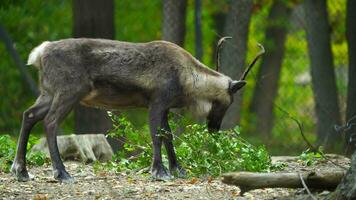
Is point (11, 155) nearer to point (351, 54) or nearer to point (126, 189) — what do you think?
point (126, 189)

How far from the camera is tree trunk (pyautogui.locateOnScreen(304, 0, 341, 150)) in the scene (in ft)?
41.5

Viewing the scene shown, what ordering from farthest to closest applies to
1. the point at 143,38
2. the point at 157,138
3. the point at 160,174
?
1. the point at 143,38
2. the point at 157,138
3. the point at 160,174

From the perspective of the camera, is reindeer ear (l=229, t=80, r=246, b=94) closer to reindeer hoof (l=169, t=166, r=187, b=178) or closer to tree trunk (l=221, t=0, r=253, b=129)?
reindeer hoof (l=169, t=166, r=187, b=178)

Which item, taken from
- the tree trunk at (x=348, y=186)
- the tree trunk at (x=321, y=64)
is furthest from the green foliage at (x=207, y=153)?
the tree trunk at (x=321, y=64)

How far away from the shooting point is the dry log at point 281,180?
239 inches

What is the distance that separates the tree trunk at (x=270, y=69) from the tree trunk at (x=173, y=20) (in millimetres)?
5541

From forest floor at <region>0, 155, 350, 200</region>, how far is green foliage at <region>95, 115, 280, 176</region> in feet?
0.46

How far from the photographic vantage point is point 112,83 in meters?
8.06

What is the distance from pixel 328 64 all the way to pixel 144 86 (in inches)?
210

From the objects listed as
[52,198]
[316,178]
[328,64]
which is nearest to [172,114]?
[52,198]

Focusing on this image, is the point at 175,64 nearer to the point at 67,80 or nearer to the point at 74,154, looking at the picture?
the point at 67,80

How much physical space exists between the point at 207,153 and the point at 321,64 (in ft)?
17.1

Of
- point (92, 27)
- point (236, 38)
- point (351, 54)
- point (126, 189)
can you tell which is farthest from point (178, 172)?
point (92, 27)

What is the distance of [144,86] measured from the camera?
321 inches
